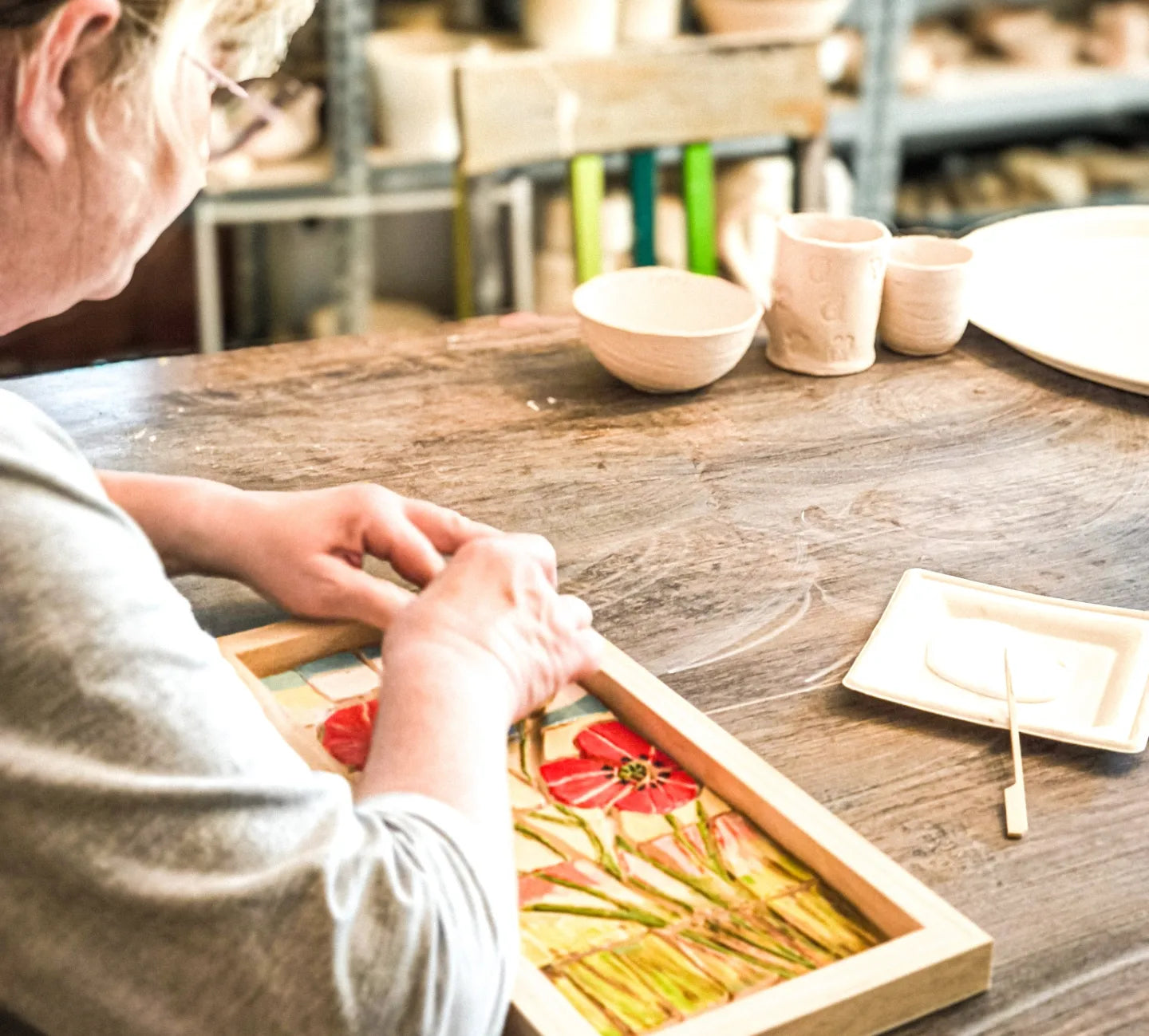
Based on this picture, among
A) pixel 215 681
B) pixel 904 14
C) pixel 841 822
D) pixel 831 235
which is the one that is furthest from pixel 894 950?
pixel 904 14

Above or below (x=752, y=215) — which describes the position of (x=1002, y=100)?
above

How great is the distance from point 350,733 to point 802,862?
0.28 meters

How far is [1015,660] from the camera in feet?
2.97

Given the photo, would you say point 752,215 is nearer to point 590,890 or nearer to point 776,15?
point 776,15

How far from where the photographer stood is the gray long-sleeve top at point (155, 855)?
569 mm

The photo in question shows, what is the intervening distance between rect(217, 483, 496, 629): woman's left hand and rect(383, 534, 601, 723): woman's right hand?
0.19 feet

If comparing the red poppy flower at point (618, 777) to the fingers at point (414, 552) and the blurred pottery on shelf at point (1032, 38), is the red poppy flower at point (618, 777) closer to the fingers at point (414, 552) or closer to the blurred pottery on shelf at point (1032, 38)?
the fingers at point (414, 552)

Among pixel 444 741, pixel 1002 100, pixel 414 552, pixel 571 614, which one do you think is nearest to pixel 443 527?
pixel 414 552

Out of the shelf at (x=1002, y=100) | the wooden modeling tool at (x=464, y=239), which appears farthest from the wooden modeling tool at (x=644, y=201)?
the shelf at (x=1002, y=100)

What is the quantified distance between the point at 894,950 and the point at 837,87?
9.08ft

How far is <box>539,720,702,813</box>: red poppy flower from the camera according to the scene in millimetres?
785

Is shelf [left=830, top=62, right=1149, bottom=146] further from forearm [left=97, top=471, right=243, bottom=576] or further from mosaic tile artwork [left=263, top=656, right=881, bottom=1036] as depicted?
mosaic tile artwork [left=263, top=656, right=881, bottom=1036]

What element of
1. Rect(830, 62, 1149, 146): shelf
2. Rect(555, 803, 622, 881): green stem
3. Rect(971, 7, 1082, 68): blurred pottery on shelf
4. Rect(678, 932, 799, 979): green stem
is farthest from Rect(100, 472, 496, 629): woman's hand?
Rect(971, 7, 1082, 68): blurred pottery on shelf

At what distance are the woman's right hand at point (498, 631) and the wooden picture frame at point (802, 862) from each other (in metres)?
0.05
